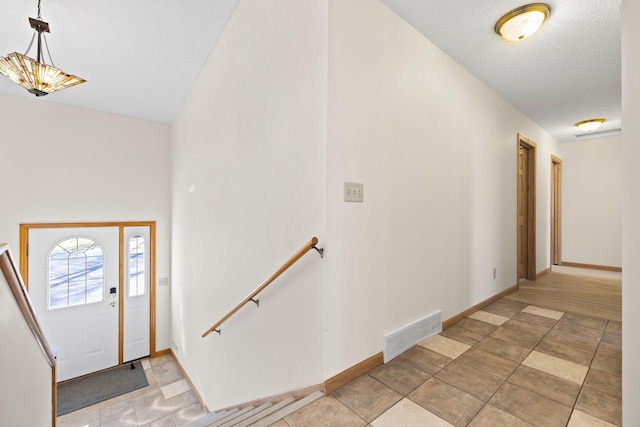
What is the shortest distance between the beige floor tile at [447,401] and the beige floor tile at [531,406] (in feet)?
0.43

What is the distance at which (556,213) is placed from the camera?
568cm

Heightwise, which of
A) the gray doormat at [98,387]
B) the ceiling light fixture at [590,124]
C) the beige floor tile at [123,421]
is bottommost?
the beige floor tile at [123,421]

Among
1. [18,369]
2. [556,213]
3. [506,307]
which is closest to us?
[18,369]

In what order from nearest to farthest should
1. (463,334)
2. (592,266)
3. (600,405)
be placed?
(600,405) < (463,334) < (592,266)

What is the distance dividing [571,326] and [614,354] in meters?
0.56

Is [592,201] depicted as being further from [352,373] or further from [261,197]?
[261,197]

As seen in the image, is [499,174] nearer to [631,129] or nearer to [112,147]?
[631,129]

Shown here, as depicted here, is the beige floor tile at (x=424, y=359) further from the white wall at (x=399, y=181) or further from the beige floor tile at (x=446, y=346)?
the white wall at (x=399, y=181)

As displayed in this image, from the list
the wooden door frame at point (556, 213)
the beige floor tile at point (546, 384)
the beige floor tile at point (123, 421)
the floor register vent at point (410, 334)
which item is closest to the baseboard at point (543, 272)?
the wooden door frame at point (556, 213)

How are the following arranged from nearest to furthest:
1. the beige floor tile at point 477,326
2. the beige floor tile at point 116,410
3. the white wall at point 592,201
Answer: the beige floor tile at point 477,326 → the beige floor tile at point 116,410 → the white wall at point 592,201

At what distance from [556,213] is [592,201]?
1.89 ft

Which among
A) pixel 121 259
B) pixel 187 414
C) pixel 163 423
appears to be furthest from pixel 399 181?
pixel 121 259

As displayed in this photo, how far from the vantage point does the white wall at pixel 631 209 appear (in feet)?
3.21

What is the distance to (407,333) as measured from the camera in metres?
2.10
